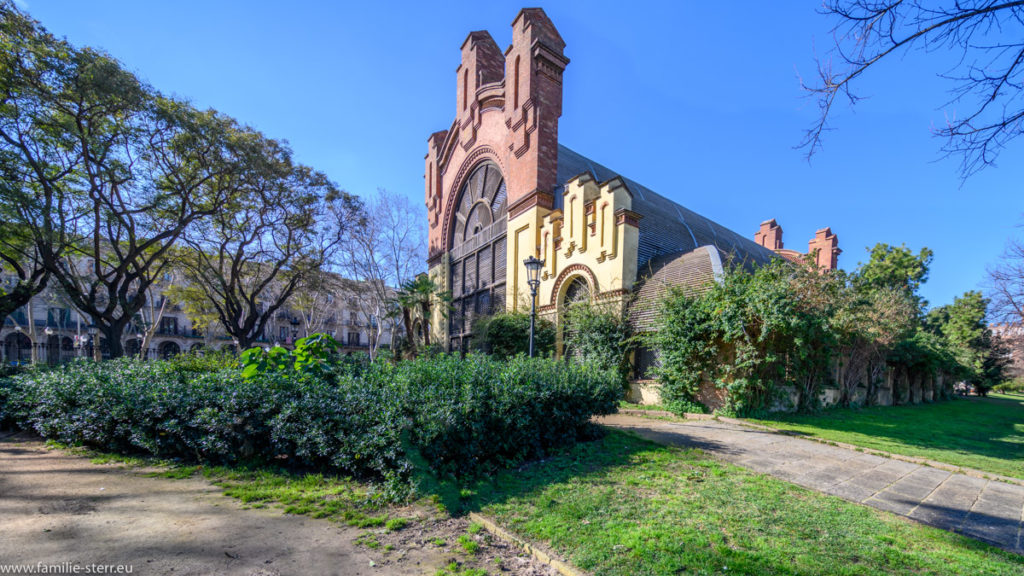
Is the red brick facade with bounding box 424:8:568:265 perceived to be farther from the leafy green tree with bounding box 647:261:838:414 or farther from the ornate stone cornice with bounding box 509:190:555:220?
the leafy green tree with bounding box 647:261:838:414

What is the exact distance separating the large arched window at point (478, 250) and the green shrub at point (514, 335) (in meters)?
1.96

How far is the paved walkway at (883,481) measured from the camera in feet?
12.3

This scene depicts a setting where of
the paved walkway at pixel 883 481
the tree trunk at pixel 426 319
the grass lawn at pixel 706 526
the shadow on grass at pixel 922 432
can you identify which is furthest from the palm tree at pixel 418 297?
the grass lawn at pixel 706 526

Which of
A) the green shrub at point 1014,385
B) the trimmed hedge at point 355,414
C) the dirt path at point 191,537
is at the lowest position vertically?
the green shrub at point 1014,385

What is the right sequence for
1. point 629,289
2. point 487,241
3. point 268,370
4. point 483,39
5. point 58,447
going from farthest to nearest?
point 483,39 < point 487,241 < point 629,289 < point 58,447 < point 268,370

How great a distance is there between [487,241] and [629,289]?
8.78 meters

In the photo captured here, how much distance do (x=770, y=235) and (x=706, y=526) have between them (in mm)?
33963

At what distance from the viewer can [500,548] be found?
3.27 m

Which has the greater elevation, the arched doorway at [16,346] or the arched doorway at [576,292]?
the arched doorway at [576,292]

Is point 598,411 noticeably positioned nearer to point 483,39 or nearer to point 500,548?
point 500,548

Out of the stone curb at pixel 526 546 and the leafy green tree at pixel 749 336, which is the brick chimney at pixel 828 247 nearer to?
the leafy green tree at pixel 749 336

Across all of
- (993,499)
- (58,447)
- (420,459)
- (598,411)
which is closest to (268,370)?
(420,459)

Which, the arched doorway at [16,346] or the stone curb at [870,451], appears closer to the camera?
the stone curb at [870,451]

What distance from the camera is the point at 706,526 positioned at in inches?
133
